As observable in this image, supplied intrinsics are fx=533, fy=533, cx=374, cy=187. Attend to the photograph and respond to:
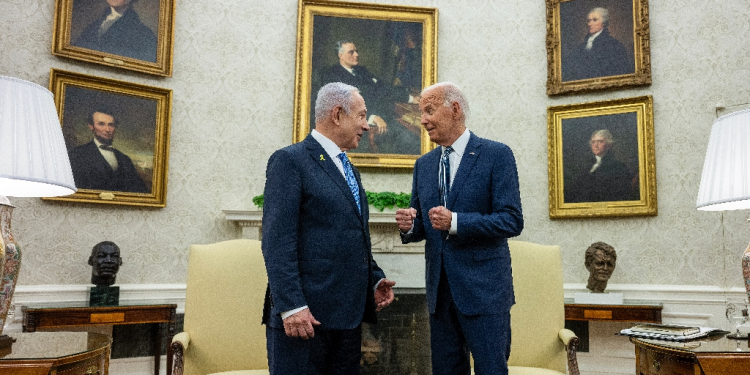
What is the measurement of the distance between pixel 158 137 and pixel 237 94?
31.9 inches

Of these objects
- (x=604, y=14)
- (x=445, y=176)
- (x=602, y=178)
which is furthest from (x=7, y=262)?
(x=604, y=14)

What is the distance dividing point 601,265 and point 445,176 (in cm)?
258

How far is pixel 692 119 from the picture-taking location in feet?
15.0

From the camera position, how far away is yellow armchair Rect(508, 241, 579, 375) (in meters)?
3.12

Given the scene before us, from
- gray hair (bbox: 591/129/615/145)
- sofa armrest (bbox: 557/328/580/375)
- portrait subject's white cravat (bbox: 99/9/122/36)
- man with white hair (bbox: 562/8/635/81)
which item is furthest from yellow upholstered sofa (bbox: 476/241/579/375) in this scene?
portrait subject's white cravat (bbox: 99/9/122/36)

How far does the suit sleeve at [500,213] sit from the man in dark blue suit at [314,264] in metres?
0.41

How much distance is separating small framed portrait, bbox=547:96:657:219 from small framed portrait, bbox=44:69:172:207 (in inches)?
139

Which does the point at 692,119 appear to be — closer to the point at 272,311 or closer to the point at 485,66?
the point at 485,66

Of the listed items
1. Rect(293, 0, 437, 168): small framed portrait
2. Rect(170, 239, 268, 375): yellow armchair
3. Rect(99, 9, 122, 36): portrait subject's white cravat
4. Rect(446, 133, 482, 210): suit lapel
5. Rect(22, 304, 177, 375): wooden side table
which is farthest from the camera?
Rect(293, 0, 437, 168): small framed portrait

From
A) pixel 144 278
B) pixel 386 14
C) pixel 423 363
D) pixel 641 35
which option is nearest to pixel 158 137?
pixel 144 278

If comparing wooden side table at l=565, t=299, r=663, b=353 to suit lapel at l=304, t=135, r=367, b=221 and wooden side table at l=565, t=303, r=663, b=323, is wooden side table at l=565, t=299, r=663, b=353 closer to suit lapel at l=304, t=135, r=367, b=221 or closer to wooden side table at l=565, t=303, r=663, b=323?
wooden side table at l=565, t=303, r=663, b=323

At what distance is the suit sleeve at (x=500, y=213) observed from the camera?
2.09m

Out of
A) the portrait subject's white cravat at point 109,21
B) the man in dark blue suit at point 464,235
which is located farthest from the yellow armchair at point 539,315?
the portrait subject's white cravat at point 109,21

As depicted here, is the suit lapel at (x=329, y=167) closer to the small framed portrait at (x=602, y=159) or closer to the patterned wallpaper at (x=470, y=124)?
the patterned wallpaper at (x=470, y=124)
